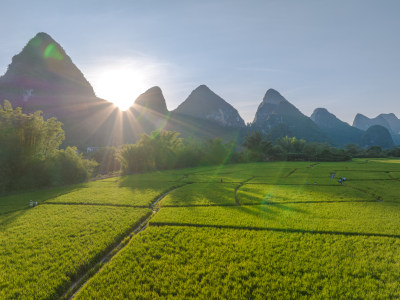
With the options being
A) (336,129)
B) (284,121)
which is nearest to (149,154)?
(284,121)

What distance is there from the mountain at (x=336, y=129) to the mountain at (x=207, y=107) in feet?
260

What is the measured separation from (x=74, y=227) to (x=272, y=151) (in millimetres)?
59449

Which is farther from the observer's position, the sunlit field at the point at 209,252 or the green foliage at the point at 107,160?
the green foliage at the point at 107,160

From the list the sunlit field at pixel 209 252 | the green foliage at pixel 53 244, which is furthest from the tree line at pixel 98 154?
the green foliage at pixel 53 244

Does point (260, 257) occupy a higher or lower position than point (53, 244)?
higher

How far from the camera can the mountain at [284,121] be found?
11688 centimetres

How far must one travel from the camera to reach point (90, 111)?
335 ft

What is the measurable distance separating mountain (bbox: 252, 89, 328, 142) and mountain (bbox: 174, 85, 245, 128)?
27.1 m

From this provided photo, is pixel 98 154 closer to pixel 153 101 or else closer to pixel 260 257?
pixel 260 257

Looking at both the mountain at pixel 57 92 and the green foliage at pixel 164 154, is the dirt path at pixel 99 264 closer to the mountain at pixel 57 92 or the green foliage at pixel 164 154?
the green foliage at pixel 164 154

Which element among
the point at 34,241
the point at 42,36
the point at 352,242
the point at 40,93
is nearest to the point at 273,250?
the point at 352,242

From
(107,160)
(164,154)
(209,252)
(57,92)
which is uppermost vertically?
(57,92)

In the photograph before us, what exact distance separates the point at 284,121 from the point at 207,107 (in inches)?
2509

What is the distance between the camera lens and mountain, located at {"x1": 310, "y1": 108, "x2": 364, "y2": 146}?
13845 centimetres
